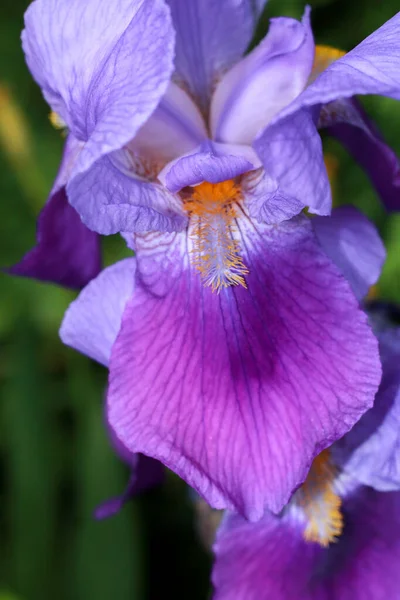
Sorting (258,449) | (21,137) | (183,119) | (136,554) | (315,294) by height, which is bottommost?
(136,554)

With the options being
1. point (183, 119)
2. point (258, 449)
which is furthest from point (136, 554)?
point (183, 119)

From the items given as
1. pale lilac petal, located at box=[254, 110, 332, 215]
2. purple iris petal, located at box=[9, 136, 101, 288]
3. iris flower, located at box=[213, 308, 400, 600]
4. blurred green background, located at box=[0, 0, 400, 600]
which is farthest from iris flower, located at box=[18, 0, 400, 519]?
blurred green background, located at box=[0, 0, 400, 600]

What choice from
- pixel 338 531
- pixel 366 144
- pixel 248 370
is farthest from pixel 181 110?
pixel 338 531

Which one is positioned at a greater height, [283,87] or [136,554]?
[283,87]

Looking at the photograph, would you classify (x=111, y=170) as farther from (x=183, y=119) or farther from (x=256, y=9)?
(x=256, y=9)

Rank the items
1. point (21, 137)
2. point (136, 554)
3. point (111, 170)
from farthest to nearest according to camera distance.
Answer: point (21, 137) → point (136, 554) → point (111, 170)

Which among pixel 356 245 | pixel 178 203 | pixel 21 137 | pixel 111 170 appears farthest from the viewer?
pixel 21 137

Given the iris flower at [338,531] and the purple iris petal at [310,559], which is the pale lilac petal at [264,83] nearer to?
the iris flower at [338,531]
